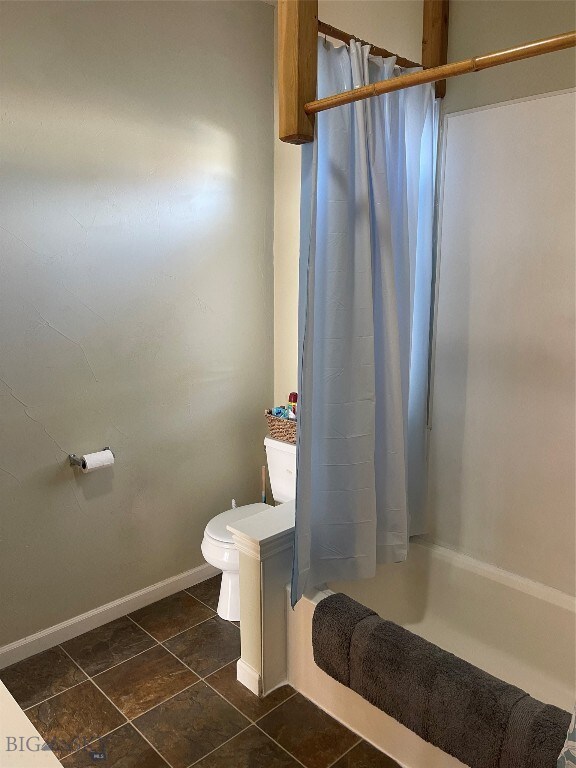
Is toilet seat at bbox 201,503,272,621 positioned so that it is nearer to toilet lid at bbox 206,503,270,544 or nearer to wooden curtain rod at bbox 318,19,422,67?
toilet lid at bbox 206,503,270,544

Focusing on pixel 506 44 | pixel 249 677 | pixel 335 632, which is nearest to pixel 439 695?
pixel 335 632

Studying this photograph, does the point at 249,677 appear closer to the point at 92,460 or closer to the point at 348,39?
the point at 92,460

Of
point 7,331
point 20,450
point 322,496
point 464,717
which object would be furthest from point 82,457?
point 464,717

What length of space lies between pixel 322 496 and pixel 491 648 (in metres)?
0.84

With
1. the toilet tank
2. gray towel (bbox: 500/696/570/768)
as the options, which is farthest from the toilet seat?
gray towel (bbox: 500/696/570/768)

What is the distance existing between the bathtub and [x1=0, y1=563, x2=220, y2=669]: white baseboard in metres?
0.82

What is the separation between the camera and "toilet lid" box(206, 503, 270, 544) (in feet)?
8.43

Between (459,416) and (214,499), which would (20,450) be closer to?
(214,499)

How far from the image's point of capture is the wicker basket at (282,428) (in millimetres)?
2723

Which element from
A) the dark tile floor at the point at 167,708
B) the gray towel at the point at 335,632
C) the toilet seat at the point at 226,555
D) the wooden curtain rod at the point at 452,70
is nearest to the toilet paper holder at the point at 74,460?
the toilet seat at the point at 226,555

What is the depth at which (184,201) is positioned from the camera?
8.57 ft

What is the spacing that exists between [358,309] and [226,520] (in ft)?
4.06

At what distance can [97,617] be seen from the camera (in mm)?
2596

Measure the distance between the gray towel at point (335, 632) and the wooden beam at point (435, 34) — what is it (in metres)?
1.76
